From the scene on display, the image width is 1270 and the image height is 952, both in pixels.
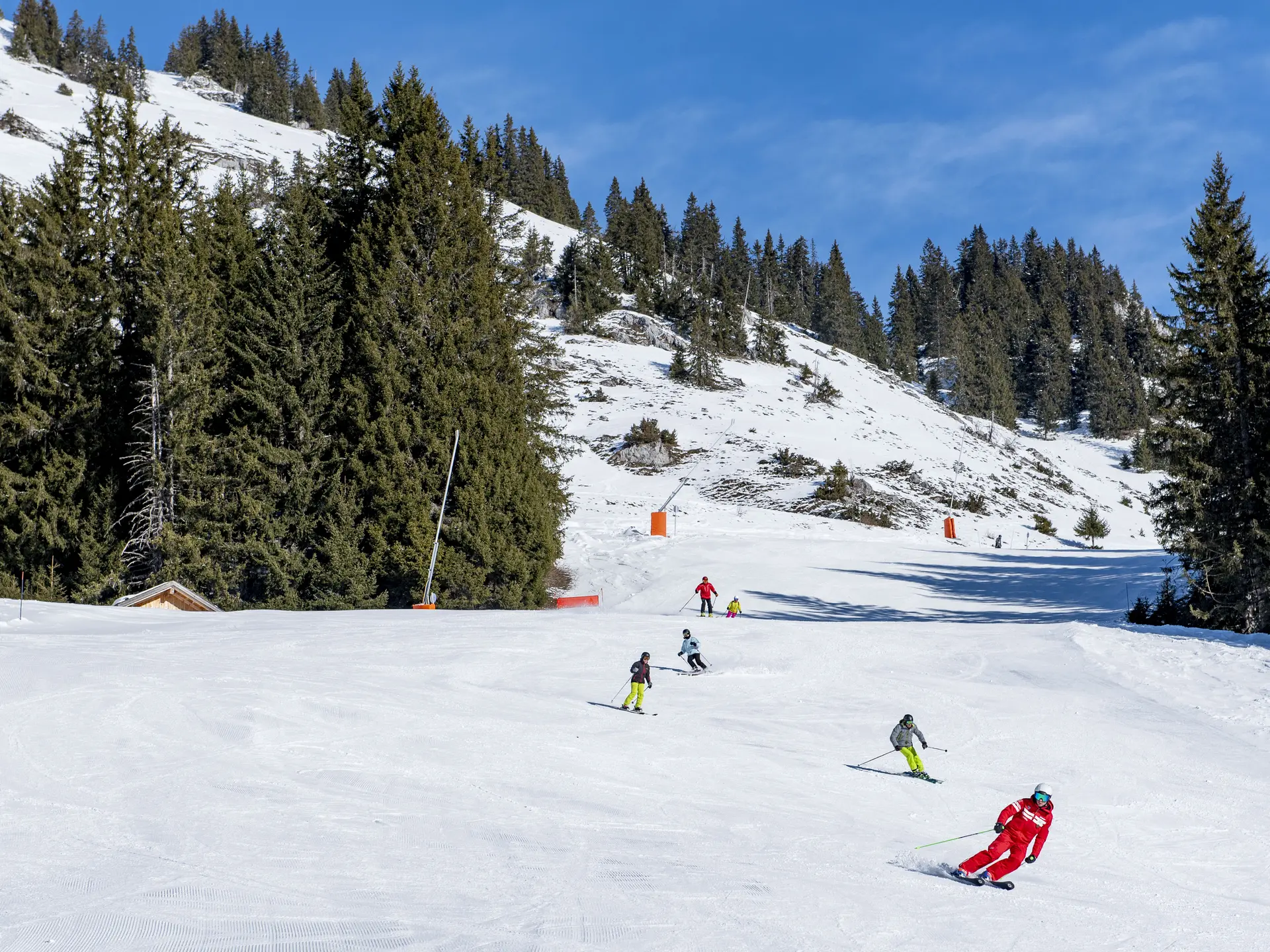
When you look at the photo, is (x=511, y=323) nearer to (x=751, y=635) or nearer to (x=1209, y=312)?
(x=751, y=635)

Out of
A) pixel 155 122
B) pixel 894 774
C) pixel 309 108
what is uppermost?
pixel 309 108

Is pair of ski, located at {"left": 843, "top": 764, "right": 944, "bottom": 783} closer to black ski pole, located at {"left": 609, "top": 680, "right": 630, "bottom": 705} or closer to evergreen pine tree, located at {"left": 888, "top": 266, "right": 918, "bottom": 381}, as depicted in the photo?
black ski pole, located at {"left": 609, "top": 680, "right": 630, "bottom": 705}

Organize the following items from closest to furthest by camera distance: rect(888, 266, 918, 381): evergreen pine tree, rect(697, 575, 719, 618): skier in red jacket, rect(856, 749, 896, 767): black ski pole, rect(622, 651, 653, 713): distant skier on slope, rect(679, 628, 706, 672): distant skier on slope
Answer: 1. rect(856, 749, 896, 767): black ski pole
2. rect(622, 651, 653, 713): distant skier on slope
3. rect(679, 628, 706, 672): distant skier on slope
4. rect(697, 575, 719, 618): skier in red jacket
5. rect(888, 266, 918, 381): evergreen pine tree

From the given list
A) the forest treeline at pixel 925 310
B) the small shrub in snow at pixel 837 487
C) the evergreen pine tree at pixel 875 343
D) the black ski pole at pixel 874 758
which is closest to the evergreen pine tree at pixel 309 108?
the forest treeline at pixel 925 310

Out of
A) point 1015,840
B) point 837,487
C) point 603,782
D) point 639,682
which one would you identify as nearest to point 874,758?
point 639,682

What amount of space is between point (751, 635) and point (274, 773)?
13.5m

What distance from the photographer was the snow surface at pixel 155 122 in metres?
91.5

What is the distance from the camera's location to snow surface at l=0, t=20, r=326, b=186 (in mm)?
91500

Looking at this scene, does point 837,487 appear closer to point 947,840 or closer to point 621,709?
point 621,709

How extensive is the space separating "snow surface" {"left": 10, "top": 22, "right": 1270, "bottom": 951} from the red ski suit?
328 millimetres

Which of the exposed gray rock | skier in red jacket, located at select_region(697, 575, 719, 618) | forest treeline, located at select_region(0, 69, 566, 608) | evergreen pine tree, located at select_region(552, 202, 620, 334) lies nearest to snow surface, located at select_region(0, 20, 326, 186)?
evergreen pine tree, located at select_region(552, 202, 620, 334)

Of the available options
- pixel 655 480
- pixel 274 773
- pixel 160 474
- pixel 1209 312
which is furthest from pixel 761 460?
pixel 274 773

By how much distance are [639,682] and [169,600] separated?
17.0 metres

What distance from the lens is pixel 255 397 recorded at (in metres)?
29.5
